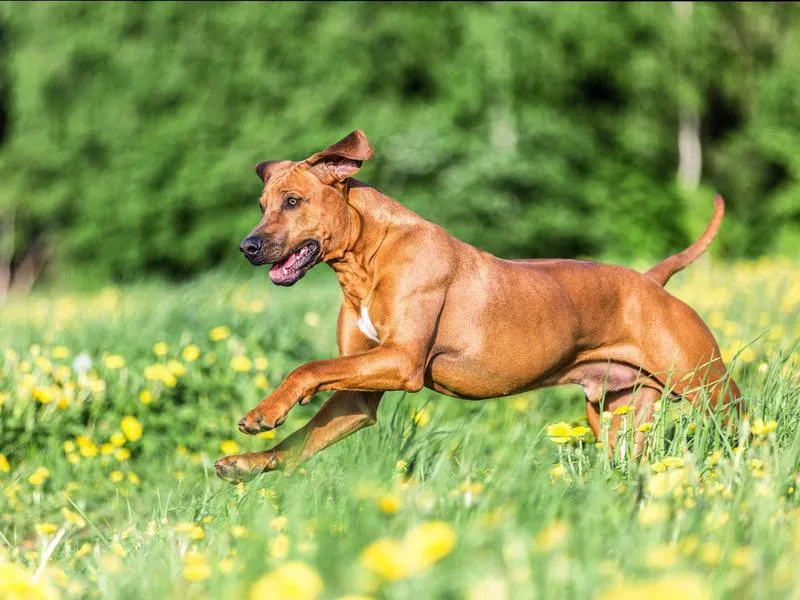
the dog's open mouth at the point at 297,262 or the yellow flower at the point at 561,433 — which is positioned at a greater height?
A: the dog's open mouth at the point at 297,262

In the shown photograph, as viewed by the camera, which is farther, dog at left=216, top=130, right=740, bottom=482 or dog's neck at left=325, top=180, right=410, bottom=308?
dog's neck at left=325, top=180, right=410, bottom=308

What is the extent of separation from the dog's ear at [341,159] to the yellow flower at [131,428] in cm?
187

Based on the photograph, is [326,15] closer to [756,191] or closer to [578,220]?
[578,220]

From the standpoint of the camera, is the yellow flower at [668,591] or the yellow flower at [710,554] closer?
the yellow flower at [668,591]

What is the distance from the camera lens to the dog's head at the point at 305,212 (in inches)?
149

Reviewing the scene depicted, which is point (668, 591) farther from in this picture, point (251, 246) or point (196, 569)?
point (251, 246)

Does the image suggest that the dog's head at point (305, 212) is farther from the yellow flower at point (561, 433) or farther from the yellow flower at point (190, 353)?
the yellow flower at point (190, 353)

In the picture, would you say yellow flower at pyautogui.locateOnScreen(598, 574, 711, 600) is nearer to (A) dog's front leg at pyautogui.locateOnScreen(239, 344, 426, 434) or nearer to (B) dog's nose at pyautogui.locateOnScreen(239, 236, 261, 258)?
(A) dog's front leg at pyautogui.locateOnScreen(239, 344, 426, 434)

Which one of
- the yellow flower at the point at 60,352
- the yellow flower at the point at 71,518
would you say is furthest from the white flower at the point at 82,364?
the yellow flower at the point at 71,518

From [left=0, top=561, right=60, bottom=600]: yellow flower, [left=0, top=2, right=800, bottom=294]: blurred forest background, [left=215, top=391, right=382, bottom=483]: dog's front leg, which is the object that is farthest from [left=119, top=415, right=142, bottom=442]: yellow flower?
[left=0, top=2, right=800, bottom=294]: blurred forest background

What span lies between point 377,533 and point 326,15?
17.2 m

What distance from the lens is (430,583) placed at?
6.41ft

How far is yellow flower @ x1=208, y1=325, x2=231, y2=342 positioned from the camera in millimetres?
5900

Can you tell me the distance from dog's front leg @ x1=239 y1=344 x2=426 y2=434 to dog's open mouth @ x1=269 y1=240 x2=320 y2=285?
0.36 metres
